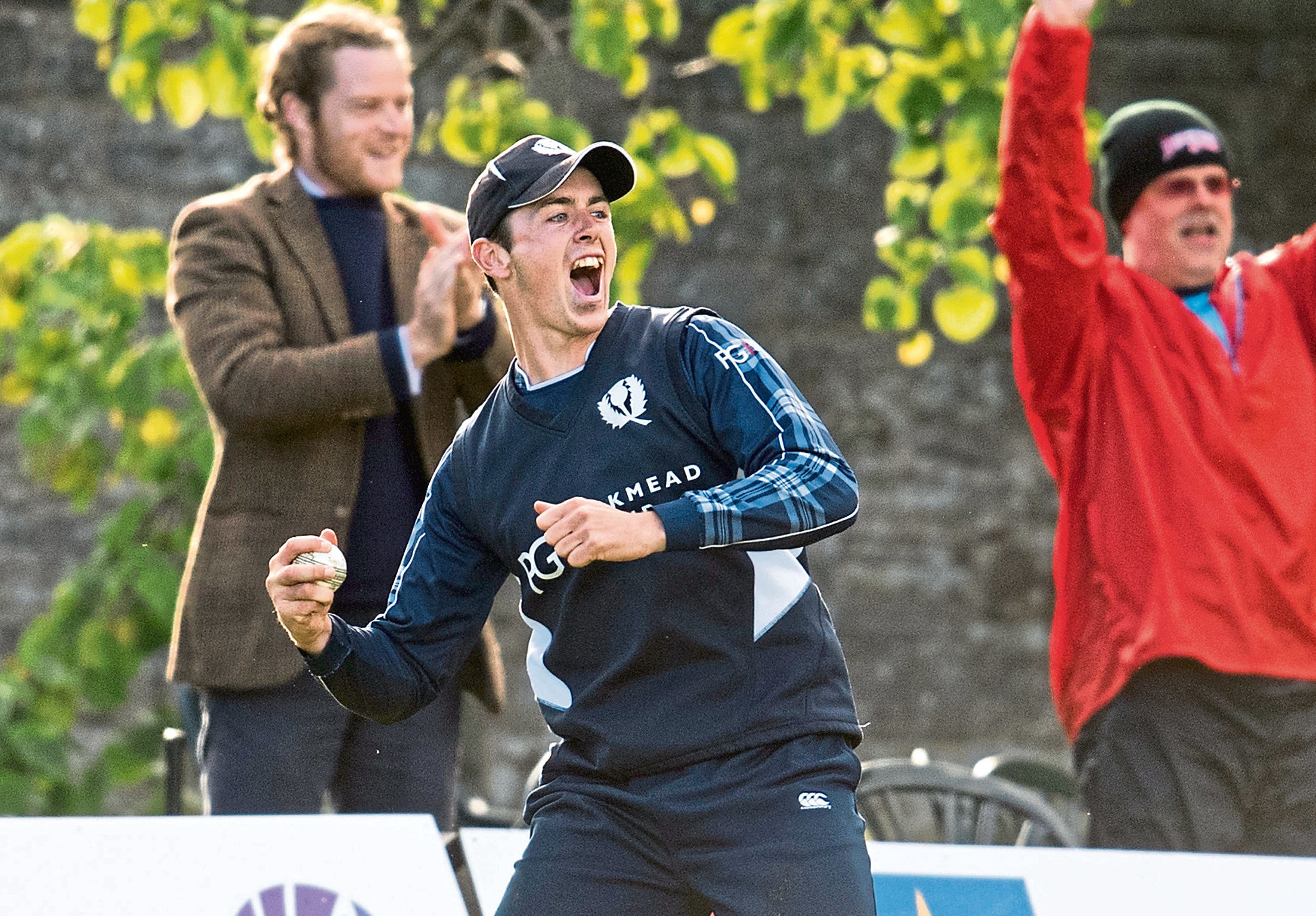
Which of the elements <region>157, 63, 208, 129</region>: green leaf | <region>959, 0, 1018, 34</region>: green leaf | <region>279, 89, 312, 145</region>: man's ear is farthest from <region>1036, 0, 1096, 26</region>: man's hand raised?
<region>157, 63, 208, 129</region>: green leaf

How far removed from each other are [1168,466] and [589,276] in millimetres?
1375

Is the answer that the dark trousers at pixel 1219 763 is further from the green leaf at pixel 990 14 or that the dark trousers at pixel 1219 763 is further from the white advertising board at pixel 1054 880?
the green leaf at pixel 990 14

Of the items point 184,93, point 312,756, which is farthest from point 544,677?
point 184,93

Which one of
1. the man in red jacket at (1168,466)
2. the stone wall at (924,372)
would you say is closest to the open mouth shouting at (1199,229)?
the man in red jacket at (1168,466)

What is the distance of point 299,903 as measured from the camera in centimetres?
322

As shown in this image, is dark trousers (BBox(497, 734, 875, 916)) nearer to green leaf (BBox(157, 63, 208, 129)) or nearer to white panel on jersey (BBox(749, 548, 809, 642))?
white panel on jersey (BBox(749, 548, 809, 642))

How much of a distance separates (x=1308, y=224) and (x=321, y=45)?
13.9ft

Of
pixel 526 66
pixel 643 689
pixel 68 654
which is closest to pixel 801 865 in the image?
pixel 643 689

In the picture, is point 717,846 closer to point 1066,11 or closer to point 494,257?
point 494,257

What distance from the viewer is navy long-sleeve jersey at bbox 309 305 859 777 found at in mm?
2566

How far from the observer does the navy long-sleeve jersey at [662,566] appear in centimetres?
257

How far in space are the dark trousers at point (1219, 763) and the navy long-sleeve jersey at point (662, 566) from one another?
1.03 metres

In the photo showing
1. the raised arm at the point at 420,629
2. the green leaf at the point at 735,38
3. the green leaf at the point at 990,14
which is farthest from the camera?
the green leaf at the point at 735,38

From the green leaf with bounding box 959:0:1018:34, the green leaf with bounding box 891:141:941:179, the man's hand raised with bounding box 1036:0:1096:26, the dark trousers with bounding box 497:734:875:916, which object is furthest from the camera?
the green leaf with bounding box 891:141:941:179
